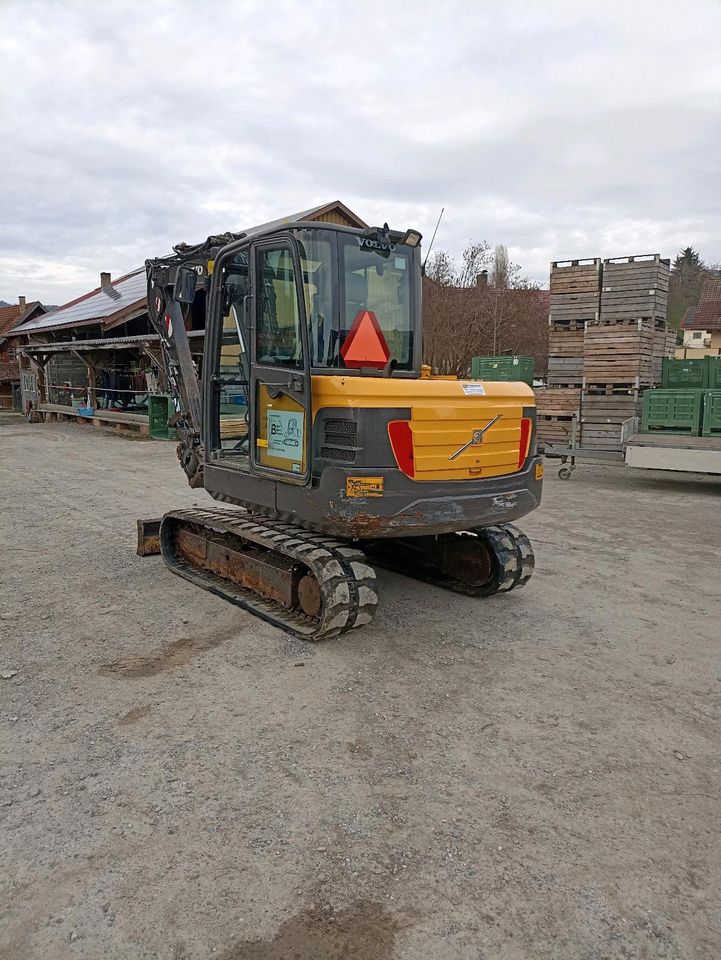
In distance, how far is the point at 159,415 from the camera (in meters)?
18.4

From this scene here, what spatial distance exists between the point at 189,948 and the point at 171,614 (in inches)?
125

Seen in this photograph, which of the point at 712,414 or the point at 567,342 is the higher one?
the point at 567,342

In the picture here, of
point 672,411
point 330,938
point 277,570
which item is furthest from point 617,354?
point 330,938

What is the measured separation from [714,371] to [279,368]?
1152cm

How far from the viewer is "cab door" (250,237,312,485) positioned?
4609 millimetres

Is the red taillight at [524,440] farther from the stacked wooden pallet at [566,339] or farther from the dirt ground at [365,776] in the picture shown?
the stacked wooden pallet at [566,339]

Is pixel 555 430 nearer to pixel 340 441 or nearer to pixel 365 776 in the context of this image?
pixel 340 441

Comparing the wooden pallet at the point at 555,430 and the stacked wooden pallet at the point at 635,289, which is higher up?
the stacked wooden pallet at the point at 635,289

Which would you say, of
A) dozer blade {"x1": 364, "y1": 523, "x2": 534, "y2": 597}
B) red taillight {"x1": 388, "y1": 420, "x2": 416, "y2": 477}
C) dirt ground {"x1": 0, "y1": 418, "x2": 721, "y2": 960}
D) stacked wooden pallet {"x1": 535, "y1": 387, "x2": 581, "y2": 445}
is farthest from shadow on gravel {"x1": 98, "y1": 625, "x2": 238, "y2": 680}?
stacked wooden pallet {"x1": 535, "y1": 387, "x2": 581, "y2": 445}

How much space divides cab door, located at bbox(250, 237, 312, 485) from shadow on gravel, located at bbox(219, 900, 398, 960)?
8.79 feet

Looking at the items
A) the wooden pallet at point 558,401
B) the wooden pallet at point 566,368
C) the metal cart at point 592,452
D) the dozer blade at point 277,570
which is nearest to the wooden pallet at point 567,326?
the wooden pallet at point 566,368

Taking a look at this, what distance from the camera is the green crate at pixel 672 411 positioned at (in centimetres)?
1174

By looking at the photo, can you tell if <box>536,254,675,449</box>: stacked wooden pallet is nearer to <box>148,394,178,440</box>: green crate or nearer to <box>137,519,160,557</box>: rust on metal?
<box>137,519,160,557</box>: rust on metal

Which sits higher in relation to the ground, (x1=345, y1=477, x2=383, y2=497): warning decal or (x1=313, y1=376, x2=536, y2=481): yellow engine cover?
(x1=313, y1=376, x2=536, y2=481): yellow engine cover
